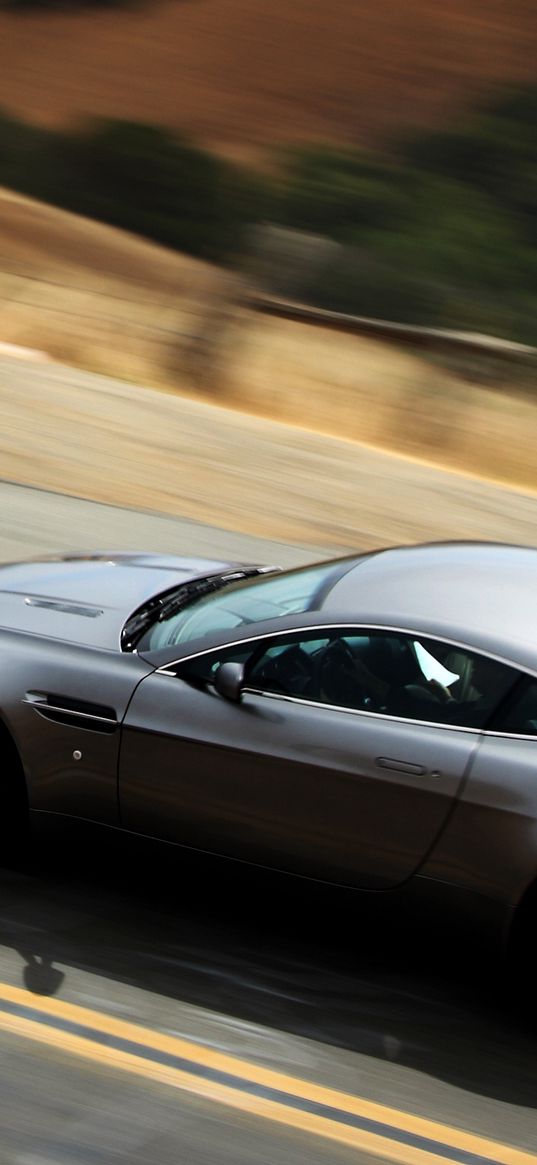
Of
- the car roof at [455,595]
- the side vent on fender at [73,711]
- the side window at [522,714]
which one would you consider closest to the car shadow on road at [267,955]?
the side vent on fender at [73,711]

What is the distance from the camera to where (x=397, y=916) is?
4.42 meters

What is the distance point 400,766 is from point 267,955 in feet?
2.95

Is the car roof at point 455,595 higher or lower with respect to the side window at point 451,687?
higher

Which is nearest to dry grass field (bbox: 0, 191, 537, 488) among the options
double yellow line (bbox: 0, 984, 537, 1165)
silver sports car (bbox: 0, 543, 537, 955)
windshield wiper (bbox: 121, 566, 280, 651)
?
windshield wiper (bbox: 121, 566, 280, 651)

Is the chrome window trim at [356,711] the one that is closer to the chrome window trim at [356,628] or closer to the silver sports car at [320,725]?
the silver sports car at [320,725]

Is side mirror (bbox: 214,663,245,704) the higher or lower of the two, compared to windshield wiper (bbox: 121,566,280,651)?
higher

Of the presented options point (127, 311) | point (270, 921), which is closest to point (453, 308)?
point (127, 311)

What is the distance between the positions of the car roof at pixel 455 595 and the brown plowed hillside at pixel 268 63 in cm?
2432

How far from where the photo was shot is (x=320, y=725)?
4457 mm

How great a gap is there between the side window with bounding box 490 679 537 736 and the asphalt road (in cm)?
71

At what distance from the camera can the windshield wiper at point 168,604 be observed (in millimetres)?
4988

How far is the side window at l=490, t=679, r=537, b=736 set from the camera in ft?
14.1

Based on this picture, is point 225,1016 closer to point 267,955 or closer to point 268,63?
point 267,955

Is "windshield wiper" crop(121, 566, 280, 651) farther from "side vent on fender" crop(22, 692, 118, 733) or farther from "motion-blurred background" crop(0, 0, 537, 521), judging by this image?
"motion-blurred background" crop(0, 0, 537, 521)
